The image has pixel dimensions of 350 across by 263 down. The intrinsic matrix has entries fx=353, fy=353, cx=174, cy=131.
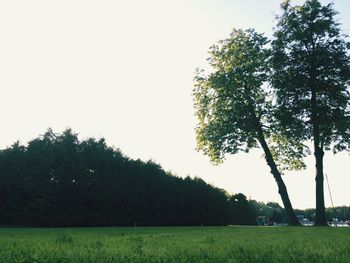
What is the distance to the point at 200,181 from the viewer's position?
65625mm

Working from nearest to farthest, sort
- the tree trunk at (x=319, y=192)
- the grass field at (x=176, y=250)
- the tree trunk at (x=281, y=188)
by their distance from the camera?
the grass field at (x=176, y=250) → the tree trunk at (x=319, y=192) → the tree trunk at (x=281, y=188)

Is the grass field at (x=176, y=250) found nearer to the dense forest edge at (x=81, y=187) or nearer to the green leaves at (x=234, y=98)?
the green leaves at (x=234, y=98)

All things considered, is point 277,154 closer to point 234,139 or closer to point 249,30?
point 234,139

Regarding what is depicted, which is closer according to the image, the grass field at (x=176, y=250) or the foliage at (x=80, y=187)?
the grass field at (x=176, y=250)

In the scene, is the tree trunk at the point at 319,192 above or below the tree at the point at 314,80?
below

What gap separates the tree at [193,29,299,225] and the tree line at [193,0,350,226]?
0.29ft

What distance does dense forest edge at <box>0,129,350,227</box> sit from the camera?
43.9m

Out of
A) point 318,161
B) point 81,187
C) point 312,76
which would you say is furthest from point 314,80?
point 81,187

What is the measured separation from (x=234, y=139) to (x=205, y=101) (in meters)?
5.00

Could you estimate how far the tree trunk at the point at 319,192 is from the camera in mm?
28031

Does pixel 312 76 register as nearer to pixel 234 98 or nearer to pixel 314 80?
pixel 314 80

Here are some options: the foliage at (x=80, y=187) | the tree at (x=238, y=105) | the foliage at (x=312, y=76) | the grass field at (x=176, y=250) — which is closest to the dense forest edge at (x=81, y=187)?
the foliage at (x=80, y=187)

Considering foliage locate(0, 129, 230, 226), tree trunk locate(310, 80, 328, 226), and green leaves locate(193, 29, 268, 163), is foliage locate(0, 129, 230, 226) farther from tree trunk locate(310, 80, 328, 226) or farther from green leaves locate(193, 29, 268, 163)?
tree trunk locate(310, 80, 328, 226)

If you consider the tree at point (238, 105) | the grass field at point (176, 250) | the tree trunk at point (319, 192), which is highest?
the tree at point (238, 105)
